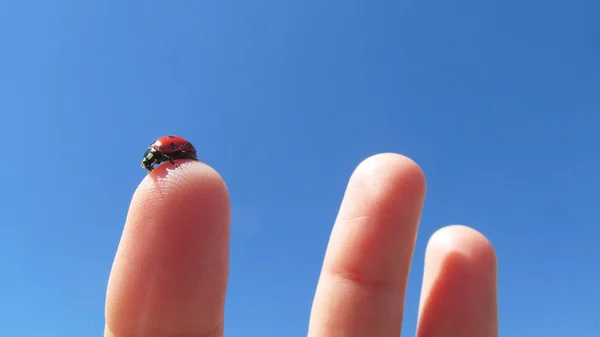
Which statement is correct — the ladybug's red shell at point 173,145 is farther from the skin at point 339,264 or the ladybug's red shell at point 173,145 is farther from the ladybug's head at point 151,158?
the skin at point 339,264

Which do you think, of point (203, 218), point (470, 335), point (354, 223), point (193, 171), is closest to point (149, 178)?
point (193, 171)

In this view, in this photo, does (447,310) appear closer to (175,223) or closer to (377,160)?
(377,160)

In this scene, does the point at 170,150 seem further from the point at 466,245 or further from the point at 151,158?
the point at 466,245

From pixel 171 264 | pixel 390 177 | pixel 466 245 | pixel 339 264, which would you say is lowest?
pixel 171 264

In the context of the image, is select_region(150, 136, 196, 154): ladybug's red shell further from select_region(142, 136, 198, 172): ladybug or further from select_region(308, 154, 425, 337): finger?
select_region(308, 154, 425, 337): finger

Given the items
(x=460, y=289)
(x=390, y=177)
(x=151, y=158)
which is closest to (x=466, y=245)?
(x=460, y=289)

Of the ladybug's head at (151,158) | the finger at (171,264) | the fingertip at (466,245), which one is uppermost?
the ladybug's head at (151,158)

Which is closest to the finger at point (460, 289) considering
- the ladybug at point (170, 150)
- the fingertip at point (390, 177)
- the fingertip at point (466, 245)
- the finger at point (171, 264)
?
the fingertip at point (466, 245)
